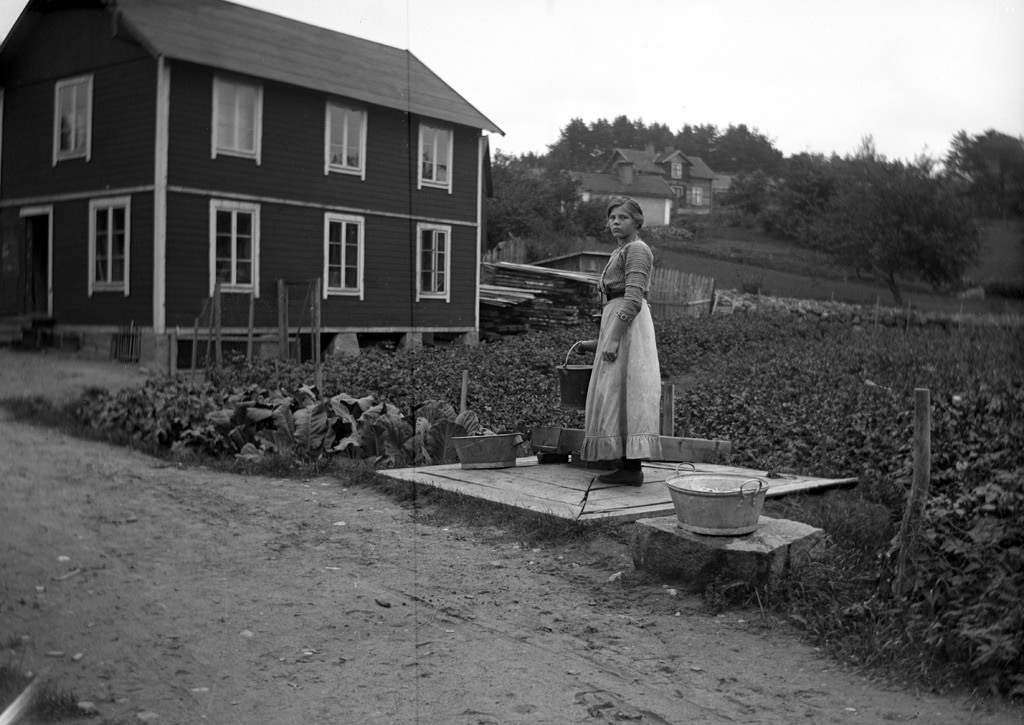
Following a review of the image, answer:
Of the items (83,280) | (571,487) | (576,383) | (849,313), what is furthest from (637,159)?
(83,280)

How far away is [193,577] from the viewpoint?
165 inches

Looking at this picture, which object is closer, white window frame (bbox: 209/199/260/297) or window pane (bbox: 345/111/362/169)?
white window frame (bbox: 209/199/260/297)

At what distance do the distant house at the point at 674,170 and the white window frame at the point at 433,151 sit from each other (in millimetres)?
4559

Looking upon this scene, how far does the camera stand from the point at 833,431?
29.2 ft

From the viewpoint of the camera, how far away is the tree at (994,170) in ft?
13.4

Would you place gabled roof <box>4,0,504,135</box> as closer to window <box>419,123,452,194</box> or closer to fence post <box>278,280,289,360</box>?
window <box>419,123,452,194</box>

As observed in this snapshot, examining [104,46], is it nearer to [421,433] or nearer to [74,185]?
[74,185]

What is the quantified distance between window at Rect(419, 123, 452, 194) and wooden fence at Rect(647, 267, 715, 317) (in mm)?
20109

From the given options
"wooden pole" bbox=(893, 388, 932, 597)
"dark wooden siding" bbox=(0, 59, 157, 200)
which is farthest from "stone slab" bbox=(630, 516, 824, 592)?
"dark wooden siding" bbox=(0, 59, 157, 200)

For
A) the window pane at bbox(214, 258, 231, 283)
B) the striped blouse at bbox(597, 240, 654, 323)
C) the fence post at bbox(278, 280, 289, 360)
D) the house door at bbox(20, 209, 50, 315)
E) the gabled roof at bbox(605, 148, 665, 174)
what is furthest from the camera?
the gabled roof at bbox(605, 148, 665, 174)

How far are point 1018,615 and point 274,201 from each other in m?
3.28

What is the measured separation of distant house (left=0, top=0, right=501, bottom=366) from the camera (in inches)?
95.2

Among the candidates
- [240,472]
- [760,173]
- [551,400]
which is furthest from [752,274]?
[240,472]

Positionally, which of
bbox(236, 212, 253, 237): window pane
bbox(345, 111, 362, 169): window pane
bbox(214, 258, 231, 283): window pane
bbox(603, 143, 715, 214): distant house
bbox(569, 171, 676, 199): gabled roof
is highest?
bbox(603, 143, 715, 214): distant house
